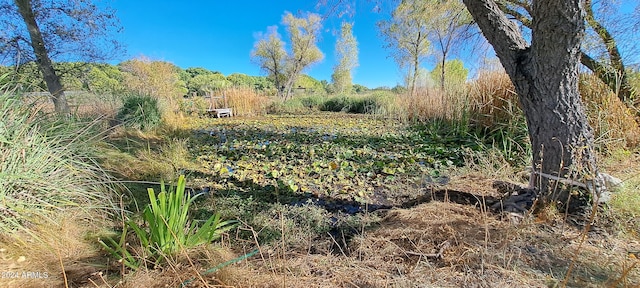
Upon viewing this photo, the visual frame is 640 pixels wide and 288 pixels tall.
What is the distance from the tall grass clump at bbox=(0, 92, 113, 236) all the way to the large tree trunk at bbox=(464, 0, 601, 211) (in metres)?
2.51

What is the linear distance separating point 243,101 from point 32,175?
9224mm

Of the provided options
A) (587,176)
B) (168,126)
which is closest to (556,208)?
(587,176)

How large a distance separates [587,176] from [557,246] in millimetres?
427

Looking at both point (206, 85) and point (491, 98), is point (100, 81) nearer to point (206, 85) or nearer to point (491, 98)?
point (491, 98)

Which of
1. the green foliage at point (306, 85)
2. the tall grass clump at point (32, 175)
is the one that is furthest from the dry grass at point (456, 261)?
the green foliage at point (306, 85)

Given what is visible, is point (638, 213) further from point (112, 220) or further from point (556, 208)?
point (112, 220)

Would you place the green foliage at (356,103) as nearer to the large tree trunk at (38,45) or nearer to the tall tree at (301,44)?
the tall tree at (301,44)

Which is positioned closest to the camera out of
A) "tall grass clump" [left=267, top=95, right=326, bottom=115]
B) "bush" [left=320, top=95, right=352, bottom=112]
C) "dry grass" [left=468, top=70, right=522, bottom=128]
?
"dry grass" [left=468, top=70, right=522, bottom=128]

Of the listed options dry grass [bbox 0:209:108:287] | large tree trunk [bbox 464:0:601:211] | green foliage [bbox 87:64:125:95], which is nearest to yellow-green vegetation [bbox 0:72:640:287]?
dry grass [bbox 0:209:108:287]

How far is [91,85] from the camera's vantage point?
447cm

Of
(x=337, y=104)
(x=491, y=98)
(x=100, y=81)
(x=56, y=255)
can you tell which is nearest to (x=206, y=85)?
(x=337, y=104)

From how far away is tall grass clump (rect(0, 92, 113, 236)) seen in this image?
1.03m

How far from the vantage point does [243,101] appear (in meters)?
9.91

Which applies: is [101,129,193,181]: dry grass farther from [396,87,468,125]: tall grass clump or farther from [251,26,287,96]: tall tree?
[251,26,287,96]: tall tree
